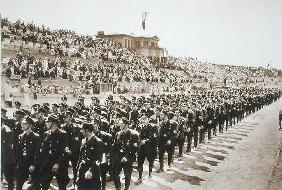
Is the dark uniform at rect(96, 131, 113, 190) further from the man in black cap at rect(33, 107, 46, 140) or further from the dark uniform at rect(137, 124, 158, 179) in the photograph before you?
the dark uniform at rect(137, 124, 158, 179)

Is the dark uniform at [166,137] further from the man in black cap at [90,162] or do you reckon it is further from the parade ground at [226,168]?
the man in black cap at [90,162]

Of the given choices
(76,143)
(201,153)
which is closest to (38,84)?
(201,153)

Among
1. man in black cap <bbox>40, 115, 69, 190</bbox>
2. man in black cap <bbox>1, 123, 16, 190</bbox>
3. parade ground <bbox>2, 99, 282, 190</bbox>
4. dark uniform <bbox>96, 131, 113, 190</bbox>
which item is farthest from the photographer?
parade ground <bbox>2, 99, 282, 190</bbox>

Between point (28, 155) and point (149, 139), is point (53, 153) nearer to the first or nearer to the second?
point (28, 155)

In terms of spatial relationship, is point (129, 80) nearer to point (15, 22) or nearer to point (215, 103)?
point (15, 22)

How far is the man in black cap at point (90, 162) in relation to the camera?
5.48 metres

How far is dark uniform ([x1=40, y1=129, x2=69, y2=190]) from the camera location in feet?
19.5

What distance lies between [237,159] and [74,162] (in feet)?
17.3

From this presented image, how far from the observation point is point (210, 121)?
44.1 ft

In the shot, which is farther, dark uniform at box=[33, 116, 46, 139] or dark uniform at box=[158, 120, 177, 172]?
dark uniform at box=[158, 120, 177, 172]

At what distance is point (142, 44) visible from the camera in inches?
2046

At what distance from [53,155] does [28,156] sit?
1.39 feet

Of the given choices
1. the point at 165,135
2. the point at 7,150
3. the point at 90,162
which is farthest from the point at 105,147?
the point at 165,135

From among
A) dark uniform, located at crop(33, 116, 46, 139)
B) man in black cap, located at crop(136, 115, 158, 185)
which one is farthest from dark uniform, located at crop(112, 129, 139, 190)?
dark uniform, located at crop(33, 116, 46, 139)
